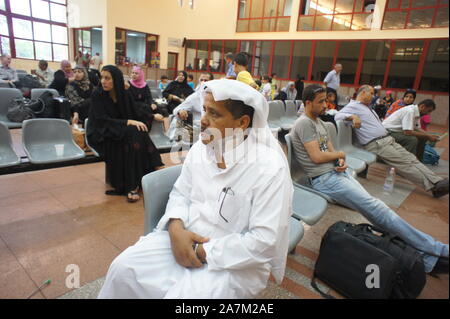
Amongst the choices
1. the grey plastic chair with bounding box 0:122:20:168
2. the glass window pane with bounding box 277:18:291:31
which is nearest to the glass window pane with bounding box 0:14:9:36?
the grey plastic chair with bounding box 0:122:20:168

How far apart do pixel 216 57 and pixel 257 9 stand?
3.54 metres

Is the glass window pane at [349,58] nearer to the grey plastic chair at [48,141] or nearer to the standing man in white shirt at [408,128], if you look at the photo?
the standing man in white shirt at [408,128]

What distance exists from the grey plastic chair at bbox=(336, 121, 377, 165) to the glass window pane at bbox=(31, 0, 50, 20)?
11.3 ft

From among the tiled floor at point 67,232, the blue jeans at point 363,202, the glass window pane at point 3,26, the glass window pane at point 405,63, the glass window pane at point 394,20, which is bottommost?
the tiled floor at point 67,232

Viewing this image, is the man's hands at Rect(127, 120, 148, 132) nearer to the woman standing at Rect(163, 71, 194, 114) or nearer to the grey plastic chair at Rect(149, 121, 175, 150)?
the grey plastic chair at Rect(149, 121, 175, 150)

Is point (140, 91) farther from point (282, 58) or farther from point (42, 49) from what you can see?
point (282, 58)

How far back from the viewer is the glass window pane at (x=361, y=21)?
11570 mm

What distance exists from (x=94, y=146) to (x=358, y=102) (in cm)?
341

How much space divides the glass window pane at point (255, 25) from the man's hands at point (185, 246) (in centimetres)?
1510

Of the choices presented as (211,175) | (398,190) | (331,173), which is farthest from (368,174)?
(211,175)

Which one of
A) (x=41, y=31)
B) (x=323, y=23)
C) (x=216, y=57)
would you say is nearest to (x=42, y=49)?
(x=41, y=31)

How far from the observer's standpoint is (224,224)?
1268mm

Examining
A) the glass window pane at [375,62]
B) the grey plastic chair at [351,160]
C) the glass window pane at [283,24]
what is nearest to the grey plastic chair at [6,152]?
the grey plastic chair at [351,160]

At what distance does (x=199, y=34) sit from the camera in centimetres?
1602
